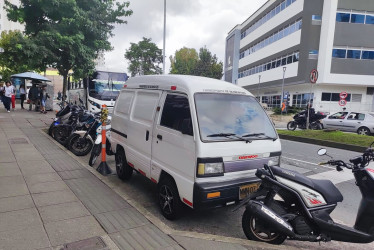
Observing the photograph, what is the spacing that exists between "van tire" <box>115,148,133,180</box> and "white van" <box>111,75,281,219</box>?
30.1 inches

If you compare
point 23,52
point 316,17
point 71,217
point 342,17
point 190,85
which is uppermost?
point 316,17

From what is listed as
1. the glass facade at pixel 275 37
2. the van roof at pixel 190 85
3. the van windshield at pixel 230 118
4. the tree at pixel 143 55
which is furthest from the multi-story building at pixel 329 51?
the tree at pixel 143 55

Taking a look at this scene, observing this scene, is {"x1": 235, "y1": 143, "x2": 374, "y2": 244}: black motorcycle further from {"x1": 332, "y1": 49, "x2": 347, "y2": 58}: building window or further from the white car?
{"x1": 332, "y1": 49, "x2": 347, "y2": 58}: building window

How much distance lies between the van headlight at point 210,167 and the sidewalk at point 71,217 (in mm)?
786

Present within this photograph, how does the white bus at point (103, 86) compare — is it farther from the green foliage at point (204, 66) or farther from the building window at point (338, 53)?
the green foliage at point (204, 66)

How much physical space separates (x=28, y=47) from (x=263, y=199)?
15518 millimetres

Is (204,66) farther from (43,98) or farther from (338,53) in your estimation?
(43,98)

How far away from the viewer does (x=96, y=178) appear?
5.49m

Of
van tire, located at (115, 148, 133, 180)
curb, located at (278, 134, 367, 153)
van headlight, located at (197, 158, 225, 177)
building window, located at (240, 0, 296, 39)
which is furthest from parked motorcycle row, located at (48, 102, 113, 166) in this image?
building window, located at (240, 0, 296, 39)

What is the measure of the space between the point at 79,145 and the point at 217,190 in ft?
18.7

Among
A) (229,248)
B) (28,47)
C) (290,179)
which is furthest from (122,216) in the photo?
(28,47)

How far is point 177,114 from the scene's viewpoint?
402 cm

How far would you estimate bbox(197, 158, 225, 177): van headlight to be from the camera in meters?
3.43

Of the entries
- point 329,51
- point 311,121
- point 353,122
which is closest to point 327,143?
point 353,122
